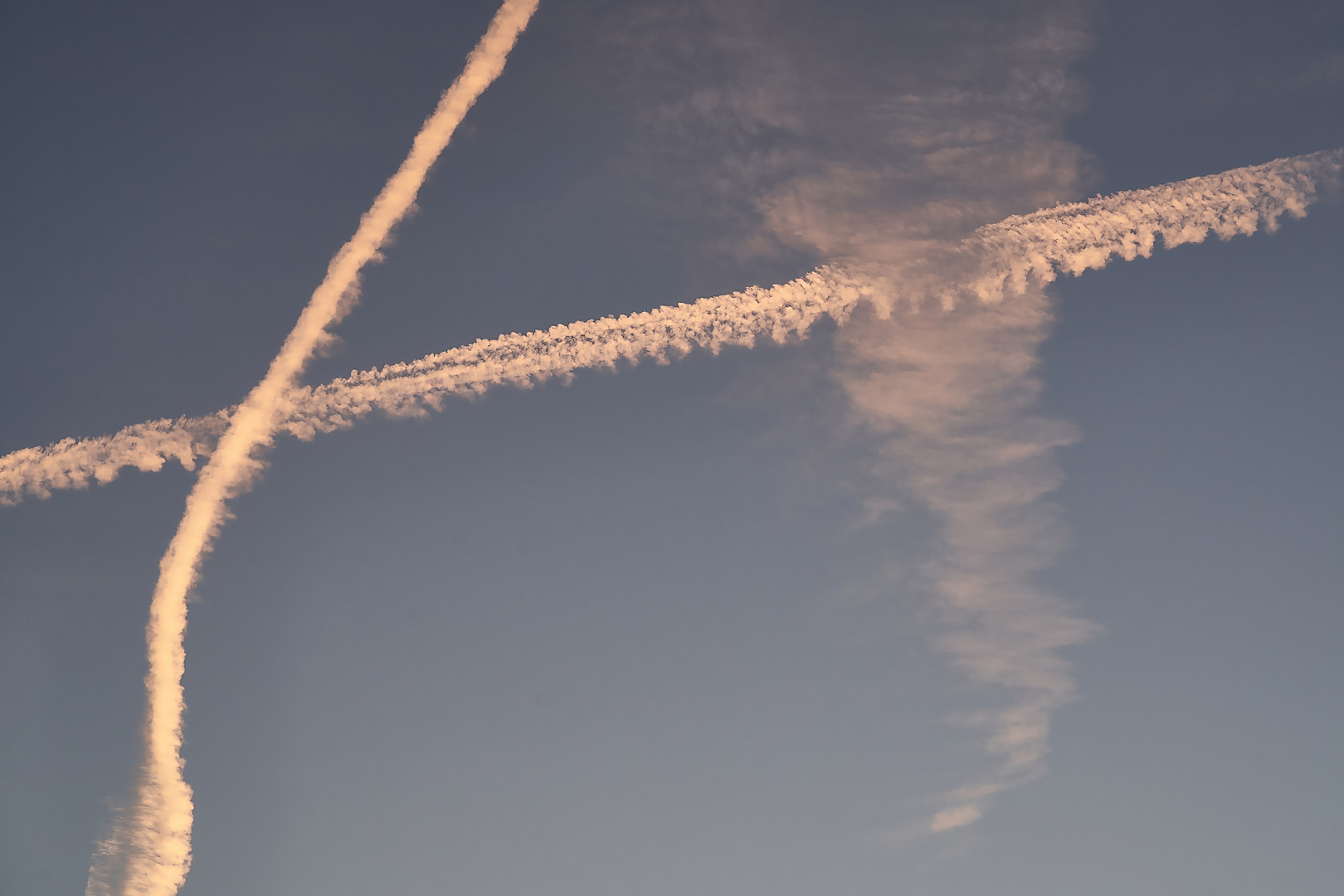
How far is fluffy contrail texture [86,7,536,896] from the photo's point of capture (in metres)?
5.14

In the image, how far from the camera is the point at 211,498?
17.2 ft

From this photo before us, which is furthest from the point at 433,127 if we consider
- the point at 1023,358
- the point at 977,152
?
the point at 1023,358

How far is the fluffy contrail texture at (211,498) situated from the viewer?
5.14m

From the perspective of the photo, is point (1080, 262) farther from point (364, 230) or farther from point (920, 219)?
point (364, 230)

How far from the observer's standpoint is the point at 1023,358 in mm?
5219

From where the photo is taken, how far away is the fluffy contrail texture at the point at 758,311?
5035 millimetres

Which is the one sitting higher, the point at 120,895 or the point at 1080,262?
the point at 1080,262

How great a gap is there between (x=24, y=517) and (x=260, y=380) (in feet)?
6.53

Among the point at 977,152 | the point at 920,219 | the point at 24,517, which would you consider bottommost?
the point at 24,517

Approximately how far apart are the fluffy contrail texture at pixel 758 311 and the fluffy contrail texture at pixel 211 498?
181 mm

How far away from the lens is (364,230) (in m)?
5.15

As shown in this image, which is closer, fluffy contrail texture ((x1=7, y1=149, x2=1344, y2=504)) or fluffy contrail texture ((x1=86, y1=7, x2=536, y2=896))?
fluffy contrail texture ((x1=7, y1=149, x2=1344, y2=504))

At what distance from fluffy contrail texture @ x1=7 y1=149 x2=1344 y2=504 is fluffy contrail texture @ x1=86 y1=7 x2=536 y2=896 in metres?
0.18

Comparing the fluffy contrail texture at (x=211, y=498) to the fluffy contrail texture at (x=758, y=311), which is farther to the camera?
the fluffy contrail texture at (x=211, y=498)
